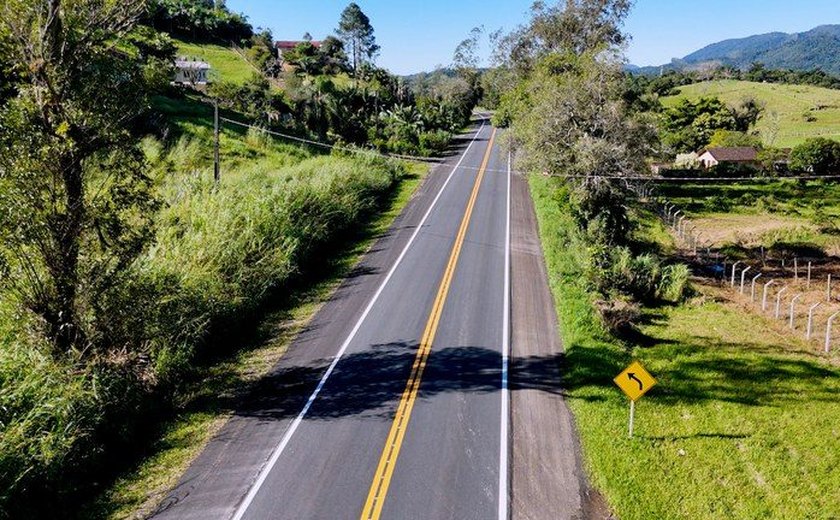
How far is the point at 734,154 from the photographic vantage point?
64500 millimetres

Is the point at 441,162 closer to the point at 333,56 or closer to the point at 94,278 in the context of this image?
the point at 94,278

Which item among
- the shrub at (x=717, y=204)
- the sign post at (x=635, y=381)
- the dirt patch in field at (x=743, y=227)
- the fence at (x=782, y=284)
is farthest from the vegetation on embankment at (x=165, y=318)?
the shrub at (x=717, y=204)

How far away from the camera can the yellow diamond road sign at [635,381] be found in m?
11.9

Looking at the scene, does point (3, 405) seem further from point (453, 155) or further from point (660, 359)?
point (453, 155)

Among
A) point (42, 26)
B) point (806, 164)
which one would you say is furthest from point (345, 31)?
point (42, 26)

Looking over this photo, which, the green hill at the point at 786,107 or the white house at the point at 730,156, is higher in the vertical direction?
the green hill at the point at 786,107

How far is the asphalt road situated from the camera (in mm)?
10383

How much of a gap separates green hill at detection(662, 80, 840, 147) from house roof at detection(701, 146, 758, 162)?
1737 centimetres

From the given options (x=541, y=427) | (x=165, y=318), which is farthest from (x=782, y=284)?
(x=165, y=318)

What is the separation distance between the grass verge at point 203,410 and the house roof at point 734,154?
183 feet

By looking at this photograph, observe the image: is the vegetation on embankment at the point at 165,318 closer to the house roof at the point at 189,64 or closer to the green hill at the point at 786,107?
the house roof at the point at 189,64

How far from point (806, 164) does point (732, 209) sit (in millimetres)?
23224

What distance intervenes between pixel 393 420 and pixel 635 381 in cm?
530

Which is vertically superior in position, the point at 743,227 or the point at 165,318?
the point at 165,318
